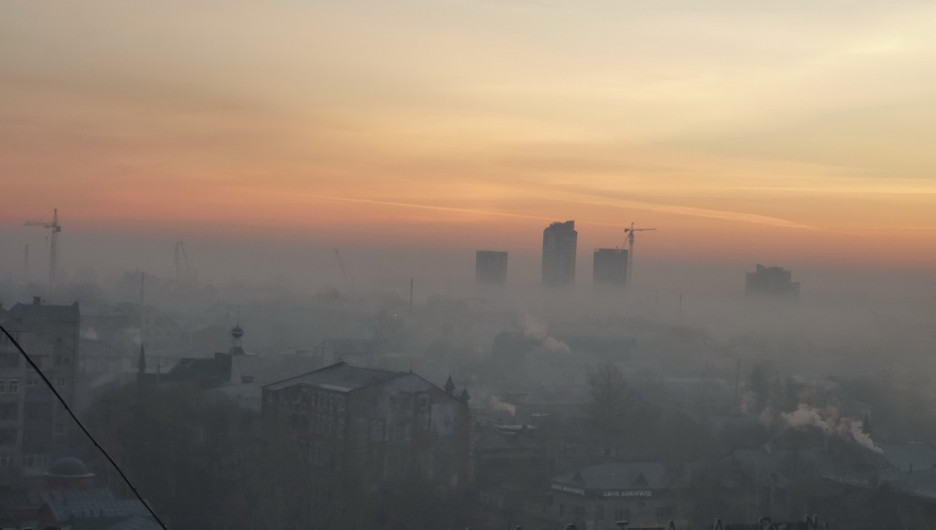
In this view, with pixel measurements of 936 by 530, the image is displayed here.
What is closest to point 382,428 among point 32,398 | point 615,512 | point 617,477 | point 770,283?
point 617,477

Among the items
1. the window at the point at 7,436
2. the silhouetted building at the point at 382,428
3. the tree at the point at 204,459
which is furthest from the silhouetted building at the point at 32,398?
the silhouetted building at the point at 382,428

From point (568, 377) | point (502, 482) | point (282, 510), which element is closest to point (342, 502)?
point (282, 510)

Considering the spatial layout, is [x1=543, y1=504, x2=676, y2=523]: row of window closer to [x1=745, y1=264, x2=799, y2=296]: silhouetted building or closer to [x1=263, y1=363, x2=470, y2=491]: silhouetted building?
[x1=263, y1=363, x2=470, y2=491]: silhouetted building

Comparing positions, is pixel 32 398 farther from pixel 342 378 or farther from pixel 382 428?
pixel 382 428

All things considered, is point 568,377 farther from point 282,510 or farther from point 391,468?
point 282,510

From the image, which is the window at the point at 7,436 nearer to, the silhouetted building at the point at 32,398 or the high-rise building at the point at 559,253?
the silhouetted building at the point at 32,398

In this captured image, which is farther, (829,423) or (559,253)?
(559,253)
